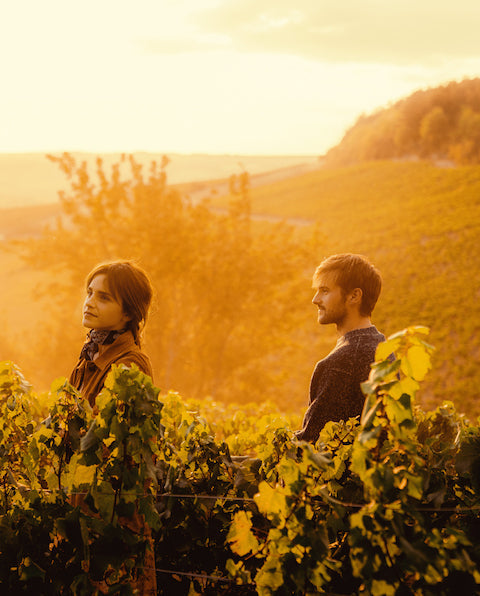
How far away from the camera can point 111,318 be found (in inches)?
125

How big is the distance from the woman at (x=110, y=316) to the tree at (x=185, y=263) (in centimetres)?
1109

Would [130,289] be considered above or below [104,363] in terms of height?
above

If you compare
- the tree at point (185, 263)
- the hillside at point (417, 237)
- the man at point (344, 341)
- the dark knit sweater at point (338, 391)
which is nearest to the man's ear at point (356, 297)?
the man at point (344, 341)

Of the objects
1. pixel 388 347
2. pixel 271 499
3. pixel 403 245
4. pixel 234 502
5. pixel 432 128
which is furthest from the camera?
pixel 432 128

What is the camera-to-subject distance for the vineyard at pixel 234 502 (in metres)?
1.83

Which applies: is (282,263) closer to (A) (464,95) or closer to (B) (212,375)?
(B) (212,375)

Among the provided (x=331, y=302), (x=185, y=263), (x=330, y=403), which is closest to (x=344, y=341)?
(x=331, y=302)

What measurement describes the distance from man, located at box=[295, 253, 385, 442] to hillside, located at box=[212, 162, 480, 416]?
37.2 ft

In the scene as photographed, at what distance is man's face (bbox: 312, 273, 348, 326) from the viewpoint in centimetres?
332

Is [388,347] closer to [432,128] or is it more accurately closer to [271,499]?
[271,499]

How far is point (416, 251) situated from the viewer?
33.8 meters

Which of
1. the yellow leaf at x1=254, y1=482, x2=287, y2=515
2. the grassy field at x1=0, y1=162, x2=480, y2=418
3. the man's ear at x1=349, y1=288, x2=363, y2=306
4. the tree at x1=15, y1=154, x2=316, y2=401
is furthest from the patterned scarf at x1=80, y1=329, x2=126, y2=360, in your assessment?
the grassy field at x1=0, y1=162, x2=480, y2=418

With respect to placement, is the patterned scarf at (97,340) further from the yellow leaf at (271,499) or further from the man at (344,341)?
the yellow leaf at (271,499)

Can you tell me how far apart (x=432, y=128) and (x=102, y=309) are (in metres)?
59.4
